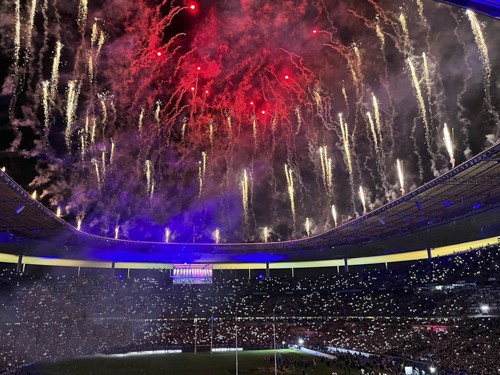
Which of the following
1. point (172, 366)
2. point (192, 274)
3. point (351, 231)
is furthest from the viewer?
point (192, 274)

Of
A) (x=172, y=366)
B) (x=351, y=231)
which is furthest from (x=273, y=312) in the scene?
(x=172, y=366)

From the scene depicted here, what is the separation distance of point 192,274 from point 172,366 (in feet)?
94.9

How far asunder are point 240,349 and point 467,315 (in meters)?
31.5

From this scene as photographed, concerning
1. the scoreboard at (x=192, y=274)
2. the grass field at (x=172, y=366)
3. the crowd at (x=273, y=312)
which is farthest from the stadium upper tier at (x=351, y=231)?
the grass field at (x=172, y=366)

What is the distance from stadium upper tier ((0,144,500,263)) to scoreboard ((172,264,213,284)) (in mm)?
2780

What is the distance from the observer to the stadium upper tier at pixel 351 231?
33281mm

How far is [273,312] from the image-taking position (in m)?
68.2

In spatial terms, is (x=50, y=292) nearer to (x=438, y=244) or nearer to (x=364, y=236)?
(x=364, y=236)

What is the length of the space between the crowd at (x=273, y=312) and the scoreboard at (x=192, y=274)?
17.9 ft

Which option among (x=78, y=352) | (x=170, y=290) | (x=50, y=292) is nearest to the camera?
(x=78, y=352)

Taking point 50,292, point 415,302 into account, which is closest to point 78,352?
point 50,292

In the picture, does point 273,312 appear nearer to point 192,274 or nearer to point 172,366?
point 192,274

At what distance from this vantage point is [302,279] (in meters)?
78.3

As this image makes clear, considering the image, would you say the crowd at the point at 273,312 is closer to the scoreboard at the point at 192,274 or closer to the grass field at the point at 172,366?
the grass field at the point at 172,366
